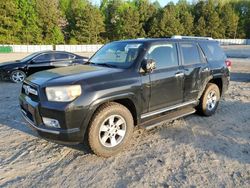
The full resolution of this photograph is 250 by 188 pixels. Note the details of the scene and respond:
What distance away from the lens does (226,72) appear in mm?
6707

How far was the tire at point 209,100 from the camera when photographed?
239 inches

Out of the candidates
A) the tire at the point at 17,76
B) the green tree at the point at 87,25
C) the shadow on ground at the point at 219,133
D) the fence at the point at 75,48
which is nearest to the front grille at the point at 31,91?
the shadow on ground at the point at 219,133

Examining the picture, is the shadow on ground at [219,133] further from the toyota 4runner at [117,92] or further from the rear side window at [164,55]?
the rear side window at [164,55]

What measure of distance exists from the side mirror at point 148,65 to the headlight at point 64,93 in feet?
4.08

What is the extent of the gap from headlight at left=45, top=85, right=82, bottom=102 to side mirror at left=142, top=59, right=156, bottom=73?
1.24m

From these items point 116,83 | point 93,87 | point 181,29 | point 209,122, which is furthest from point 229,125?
point 181,29

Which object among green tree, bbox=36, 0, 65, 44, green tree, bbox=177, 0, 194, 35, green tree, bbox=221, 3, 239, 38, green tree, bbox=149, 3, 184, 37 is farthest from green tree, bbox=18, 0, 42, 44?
green tree, bbox=221, 3, 239, 38

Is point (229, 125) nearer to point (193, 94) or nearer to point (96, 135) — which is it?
point (193, 94)

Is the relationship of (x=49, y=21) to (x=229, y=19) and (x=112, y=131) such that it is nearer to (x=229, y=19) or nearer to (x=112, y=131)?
(x=229, y=19)

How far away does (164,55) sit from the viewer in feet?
16.7

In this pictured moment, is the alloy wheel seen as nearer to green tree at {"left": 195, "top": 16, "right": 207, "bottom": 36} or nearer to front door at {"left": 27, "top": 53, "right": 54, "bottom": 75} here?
front door at {"left": 27, "top": 53, "right": 54, "bottom": 75}

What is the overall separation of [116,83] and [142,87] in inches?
20.8

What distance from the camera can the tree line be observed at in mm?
56581

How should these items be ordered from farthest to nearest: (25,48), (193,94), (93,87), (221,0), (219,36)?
(221,0), (219,36), (25,48), (193,94), (93,87)
